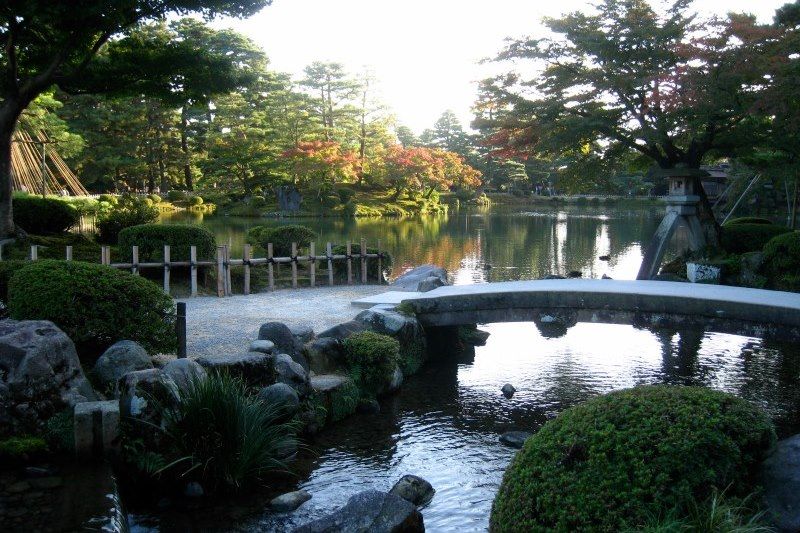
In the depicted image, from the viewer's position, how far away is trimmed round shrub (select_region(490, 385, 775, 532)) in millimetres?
3707

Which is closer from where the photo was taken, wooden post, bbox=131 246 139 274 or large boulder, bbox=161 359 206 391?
large boulder, bbox=161 359 206 391

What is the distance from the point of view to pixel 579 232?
107 feet

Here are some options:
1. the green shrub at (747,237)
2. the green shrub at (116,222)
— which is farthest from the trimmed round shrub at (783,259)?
the green shrub at (116,222)

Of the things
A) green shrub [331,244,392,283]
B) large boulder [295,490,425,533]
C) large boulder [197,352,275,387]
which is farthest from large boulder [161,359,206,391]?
green shrub [331,244,392,283]

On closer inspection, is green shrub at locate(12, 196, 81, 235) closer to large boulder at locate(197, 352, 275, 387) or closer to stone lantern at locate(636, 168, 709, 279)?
large boulder at locate(197, 352, 275, 387)

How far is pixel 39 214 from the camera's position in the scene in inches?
634

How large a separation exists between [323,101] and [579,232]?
1996 centimetres

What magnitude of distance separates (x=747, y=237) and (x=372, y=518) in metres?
15.5

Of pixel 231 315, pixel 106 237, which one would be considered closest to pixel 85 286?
pixel 231 315

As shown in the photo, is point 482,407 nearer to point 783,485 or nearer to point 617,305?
point 617,305

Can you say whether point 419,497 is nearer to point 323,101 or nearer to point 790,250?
point 790,250

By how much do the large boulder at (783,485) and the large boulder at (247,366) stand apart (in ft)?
15.9

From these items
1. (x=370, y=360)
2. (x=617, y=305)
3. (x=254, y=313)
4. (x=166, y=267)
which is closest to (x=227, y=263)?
(x=166, y=267)

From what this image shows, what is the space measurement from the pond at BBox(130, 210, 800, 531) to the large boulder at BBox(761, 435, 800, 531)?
2.25 meters
